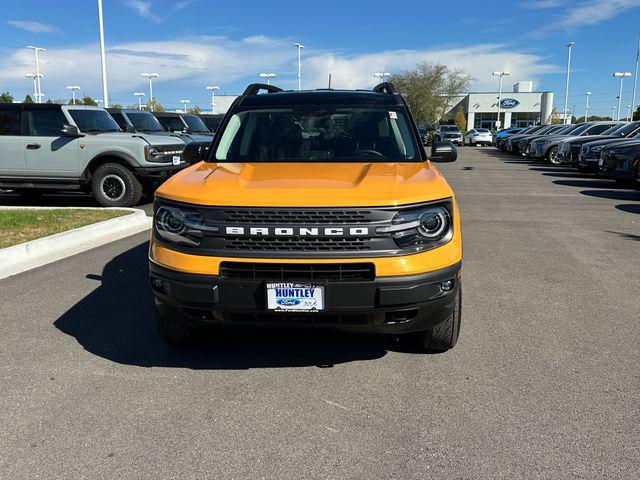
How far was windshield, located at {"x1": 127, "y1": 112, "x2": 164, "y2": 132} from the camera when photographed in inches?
570

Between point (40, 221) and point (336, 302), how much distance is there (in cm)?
679

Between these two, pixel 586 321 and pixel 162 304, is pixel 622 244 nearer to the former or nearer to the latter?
pixel 586 321

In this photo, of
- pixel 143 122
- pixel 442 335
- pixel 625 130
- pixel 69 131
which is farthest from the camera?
pixel 625 130

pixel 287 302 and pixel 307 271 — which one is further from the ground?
pixel 307 271

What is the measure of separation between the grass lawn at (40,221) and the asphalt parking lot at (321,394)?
1935 mm

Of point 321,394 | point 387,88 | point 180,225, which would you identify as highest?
point 387,88

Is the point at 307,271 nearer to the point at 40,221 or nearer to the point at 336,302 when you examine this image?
the point at 336,302

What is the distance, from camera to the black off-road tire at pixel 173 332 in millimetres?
3807

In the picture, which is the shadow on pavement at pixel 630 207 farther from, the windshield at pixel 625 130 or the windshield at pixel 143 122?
the windshield at pixel 143 122

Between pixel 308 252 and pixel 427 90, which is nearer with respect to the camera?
pixel 308 252

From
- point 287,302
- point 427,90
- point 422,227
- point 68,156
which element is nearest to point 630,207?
point 422,227

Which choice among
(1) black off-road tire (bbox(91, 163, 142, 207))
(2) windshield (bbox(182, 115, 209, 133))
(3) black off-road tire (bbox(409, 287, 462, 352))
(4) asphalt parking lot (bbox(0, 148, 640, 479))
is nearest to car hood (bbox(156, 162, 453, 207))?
(3) black off-road tire (bbox(409, 287, 462, 352))

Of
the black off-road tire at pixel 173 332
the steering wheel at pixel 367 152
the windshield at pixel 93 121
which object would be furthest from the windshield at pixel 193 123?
the black off-road tire at pixel 173 332

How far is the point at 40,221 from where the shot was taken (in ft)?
27.6
